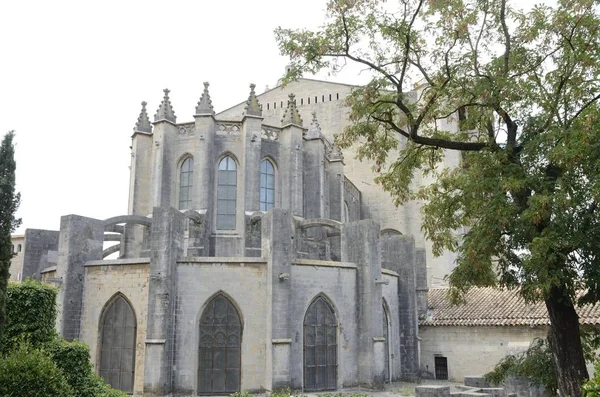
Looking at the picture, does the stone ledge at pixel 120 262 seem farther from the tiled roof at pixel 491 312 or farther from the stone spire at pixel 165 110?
the tiled roof at pixel 491 312

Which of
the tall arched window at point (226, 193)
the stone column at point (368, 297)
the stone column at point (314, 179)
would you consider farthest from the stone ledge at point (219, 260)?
the stone column at point (314, 179)

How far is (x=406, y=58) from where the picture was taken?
42.7ft

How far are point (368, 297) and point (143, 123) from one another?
14765 millimetres

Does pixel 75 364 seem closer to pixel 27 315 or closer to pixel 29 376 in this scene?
pixel 27 315

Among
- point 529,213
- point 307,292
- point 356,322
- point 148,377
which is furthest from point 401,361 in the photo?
point 529,213

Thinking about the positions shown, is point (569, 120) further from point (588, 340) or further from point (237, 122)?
point (237, 122)

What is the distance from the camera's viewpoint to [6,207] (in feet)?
40.7

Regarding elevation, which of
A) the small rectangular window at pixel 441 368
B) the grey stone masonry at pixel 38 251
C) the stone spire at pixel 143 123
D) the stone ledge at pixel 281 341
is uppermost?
the stone spire at pixel 143 123

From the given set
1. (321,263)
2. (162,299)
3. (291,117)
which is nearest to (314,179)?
(291,117)

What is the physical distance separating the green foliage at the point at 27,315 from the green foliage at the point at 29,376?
100 cm

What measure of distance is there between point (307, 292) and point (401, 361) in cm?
716

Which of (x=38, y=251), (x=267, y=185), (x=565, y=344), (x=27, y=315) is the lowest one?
(x=565, y=344)

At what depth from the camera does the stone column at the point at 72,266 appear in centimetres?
2052

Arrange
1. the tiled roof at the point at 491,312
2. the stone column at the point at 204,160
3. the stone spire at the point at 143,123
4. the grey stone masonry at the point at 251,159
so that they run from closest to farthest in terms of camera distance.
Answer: the tiled roof at the point at 491,312, the stone column at the point at 204,160, the grey stone masonry at the point at 251,159, the stone spire at the point at 143,123
